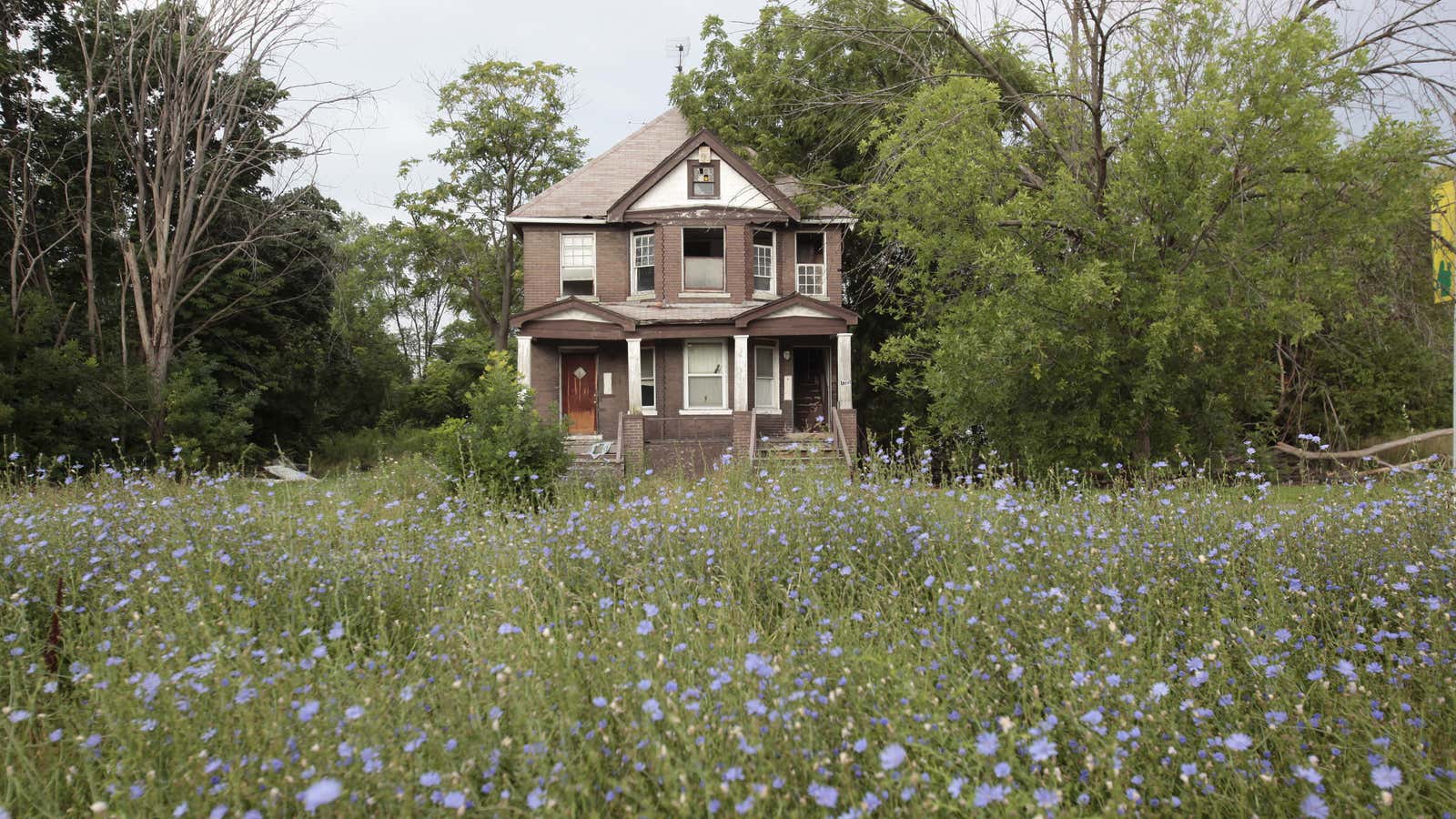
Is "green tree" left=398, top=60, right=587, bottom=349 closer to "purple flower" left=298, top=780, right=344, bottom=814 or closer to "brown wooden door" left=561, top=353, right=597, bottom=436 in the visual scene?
"brown wooden door" left=561, top=353, right=597, bottom=436

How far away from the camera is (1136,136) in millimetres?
11727

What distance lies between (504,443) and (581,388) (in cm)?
1016

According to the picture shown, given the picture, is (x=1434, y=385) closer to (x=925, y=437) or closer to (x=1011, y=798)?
(x=925, y=437)

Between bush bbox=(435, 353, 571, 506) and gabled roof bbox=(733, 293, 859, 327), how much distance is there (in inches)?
299

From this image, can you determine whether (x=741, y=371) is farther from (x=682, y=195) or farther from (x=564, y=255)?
(x=564, y=255)

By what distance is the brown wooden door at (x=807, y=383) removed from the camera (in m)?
21.7

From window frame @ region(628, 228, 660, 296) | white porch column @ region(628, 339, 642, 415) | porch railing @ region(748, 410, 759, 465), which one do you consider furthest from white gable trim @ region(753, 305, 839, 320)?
window frame @ region(628, 228, 660, 296)

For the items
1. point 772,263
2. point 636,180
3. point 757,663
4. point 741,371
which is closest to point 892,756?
point 757,663

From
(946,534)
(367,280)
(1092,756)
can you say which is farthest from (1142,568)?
(367,280)

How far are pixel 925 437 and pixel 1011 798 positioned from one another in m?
13.1

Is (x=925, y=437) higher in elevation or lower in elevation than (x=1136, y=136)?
lower

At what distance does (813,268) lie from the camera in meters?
21.3

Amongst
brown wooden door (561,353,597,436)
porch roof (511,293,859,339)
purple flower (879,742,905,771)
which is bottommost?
purple flower (879,742,905,771)

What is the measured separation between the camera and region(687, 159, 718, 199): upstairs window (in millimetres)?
20422
